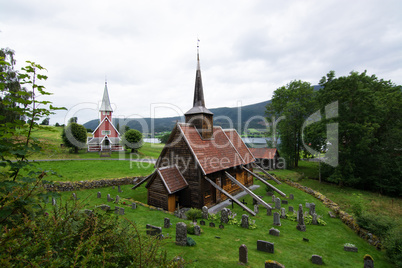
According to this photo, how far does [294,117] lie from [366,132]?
1298cm

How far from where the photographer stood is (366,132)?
22.7 metres

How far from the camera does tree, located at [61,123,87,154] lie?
3597 cm


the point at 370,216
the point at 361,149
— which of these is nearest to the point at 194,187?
the point at 370,216

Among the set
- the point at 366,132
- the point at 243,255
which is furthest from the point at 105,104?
the point at 366,132

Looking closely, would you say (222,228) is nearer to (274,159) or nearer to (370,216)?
(370,216)

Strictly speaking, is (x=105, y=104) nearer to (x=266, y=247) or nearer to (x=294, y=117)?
(x=294, y=117)

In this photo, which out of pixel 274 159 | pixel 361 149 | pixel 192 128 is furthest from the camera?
pixel 274 159

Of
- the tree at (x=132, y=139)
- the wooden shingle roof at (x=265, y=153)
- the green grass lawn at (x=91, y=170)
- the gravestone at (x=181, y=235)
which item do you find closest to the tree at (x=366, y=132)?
the wooden shingle roof at (x=265, y=153)

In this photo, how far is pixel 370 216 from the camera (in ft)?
41.0

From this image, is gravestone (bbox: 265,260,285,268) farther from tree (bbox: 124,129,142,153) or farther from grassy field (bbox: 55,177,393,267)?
tree (bbox: 124,129,142,153)

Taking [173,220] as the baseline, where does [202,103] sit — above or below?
above

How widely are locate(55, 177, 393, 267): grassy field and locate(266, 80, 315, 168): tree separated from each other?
20.9 meters

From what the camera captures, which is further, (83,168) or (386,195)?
(83,168)

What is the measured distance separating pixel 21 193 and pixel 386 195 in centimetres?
3406
